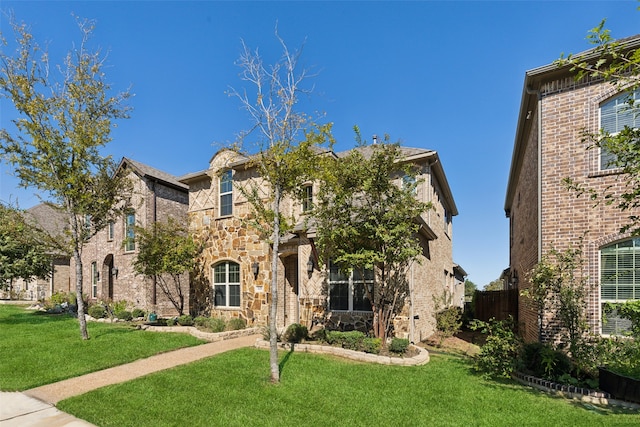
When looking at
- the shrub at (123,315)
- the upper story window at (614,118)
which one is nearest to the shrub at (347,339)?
the upper story window at (614,118)

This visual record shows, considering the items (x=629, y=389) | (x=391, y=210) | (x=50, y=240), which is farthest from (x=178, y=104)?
(x=629, y=389)

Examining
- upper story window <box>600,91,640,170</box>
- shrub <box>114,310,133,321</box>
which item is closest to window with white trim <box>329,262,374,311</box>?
upper story window <box>600,91,640,170</box>

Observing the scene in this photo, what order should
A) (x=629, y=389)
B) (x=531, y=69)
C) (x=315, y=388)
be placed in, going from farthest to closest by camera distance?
1. (x=531, y=69)
2. (x=315, y=388)
3. (x=629, y=389)

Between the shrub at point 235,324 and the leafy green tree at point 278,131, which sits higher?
the leafy green tree at point 278,131

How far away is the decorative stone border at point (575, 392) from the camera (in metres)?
5.82

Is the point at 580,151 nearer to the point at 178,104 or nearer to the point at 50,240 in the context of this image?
the point at 178,104

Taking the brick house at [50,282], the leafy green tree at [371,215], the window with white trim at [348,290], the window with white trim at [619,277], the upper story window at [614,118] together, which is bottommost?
the brick house at [50,282]

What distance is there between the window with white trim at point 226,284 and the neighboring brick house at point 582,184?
10472 mm

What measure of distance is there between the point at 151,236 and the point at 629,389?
14.5 meters

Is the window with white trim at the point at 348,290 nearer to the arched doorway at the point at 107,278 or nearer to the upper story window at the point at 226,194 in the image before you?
the upper story window at the point at 226,194

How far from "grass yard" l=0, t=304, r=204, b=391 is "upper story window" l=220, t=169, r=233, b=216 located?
5373mm

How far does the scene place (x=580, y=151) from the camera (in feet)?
26.2

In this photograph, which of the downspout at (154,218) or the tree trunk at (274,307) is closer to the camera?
the tree trunk at (274,307)

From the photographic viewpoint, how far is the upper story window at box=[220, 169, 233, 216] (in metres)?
14.7
